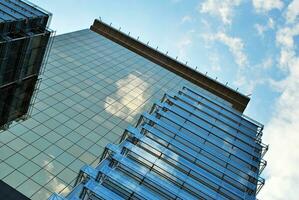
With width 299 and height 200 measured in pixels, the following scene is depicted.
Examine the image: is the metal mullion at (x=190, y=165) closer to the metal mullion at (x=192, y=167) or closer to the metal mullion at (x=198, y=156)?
the metal mullion at (x=192, y=167)

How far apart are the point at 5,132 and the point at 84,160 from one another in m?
7.67

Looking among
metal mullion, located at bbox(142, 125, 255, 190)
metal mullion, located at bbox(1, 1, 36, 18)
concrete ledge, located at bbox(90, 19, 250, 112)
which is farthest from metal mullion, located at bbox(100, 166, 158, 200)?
concrete ledge, located at bbox(90, 19, 250, 112)

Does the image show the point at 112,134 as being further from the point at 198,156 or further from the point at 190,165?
the point at 190,165

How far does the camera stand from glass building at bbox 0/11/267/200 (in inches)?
1345

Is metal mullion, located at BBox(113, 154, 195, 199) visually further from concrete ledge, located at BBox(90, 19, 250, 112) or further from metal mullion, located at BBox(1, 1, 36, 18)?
concrete ledge, located at BBox(90, 19, 250, 112)

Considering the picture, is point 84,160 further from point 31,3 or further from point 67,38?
point 67,38

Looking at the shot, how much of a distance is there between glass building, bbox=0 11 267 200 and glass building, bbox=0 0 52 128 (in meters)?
3.76

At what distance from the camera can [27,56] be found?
34.3 m

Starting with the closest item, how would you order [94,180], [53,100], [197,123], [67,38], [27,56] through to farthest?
[94,180], [27,56], [197,123], [53,100], [67,38]

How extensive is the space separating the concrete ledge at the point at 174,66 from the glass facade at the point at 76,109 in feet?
11.5

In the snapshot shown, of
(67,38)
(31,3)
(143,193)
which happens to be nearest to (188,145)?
(143,193)

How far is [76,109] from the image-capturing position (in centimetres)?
4772

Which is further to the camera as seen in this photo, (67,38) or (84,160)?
(67,38)

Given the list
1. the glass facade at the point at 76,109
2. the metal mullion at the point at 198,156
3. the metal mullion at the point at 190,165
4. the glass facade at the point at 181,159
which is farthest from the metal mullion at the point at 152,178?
the glass facade at the point at 76,109
